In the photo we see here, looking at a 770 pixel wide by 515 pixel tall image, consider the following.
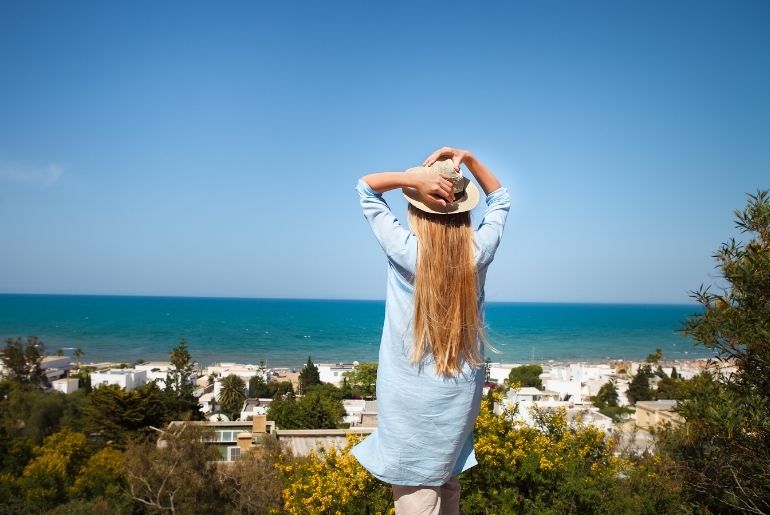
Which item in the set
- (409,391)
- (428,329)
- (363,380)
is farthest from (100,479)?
(363,380)

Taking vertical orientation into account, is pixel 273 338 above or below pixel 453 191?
below

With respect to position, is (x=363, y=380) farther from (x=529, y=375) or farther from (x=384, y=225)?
(x=384, y=225)

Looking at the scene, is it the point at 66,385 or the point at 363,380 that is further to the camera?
the point at 363,380

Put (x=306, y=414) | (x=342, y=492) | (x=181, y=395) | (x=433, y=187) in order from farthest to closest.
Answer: (x=181, y=395) → (x=306, y=414) → (x=342, y=492) → (x=433, y=187)

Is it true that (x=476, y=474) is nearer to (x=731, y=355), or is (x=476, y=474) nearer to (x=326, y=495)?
(x=326, y=495)

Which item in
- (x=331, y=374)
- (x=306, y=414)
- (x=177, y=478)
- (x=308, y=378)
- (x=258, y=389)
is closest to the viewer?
(x=177, y=478)

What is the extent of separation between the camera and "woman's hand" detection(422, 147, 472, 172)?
5.79ft

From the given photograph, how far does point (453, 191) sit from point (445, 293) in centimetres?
32

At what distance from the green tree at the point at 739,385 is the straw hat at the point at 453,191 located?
283 centimetres

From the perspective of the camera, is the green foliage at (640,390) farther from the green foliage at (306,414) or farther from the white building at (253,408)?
the white building at (253,408)

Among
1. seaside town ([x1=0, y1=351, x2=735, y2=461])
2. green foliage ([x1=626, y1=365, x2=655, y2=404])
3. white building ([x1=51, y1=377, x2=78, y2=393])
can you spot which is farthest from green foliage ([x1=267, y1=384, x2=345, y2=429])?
green foliage ([x1=626, y1=365, x2=655, y2=404])

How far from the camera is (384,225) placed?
1.64m

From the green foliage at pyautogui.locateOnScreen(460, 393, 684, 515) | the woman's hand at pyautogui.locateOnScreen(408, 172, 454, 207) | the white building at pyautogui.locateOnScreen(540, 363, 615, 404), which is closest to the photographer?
the woman's hand at pyautogui.locateOnScreen(408, 172, 454, 207)

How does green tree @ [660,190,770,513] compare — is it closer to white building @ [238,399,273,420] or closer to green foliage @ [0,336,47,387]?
white building @ [238,399,273,420]
